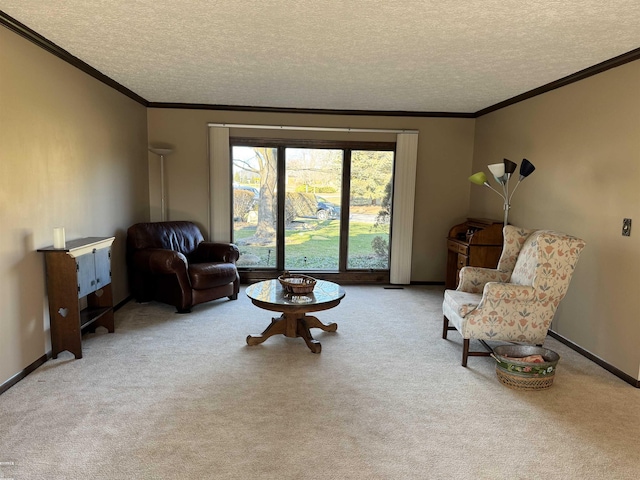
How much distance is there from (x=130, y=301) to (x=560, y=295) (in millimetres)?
4378

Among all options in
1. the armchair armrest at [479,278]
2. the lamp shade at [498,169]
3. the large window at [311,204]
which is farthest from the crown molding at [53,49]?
the lamp shade at [498,169]

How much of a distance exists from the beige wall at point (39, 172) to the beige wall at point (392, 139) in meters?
1.15

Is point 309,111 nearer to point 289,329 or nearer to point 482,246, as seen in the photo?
point 482,246

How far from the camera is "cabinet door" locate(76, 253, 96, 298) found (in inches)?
125

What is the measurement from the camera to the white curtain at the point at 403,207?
5.63m

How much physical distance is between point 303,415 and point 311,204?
367 centimetres

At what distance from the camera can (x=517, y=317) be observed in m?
3.12

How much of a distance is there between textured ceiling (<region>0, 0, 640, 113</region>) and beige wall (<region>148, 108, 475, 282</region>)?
3.44 ft

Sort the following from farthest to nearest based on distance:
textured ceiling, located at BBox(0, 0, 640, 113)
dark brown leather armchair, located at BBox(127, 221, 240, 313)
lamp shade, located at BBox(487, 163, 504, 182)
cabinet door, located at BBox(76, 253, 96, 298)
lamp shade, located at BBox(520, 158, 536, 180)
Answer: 1. dark brown leather armchair, located at BBox(127, 221, 240, 313)
2. lamp shade, located at BBox(487, 163, 504, 182)
3. lamp shade, located at BBox(520, 158, 536, 180)
4. cabinet door, located at BBox(76, 253, 96, 298)
5. textured ceiling, located at BBox(0, 0, 640, 113)

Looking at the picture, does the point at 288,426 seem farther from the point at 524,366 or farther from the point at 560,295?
the point at 560,295

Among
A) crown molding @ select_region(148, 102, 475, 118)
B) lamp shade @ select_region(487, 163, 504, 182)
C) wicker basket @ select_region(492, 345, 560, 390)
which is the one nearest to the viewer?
wicker basket @ select_region(492, 345, 560, 390)

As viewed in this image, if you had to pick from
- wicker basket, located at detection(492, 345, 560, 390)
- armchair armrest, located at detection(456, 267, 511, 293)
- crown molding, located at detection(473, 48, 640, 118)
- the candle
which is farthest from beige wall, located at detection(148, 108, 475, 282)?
wicker basket, located at detection(492, 345, 560, 390)

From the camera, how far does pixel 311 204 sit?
579 cm

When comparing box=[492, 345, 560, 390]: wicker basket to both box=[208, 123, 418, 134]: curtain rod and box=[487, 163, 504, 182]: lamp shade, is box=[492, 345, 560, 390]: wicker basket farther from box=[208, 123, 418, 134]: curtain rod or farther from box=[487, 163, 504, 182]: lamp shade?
box=[208, 123, 418, 134]: curtain rod
